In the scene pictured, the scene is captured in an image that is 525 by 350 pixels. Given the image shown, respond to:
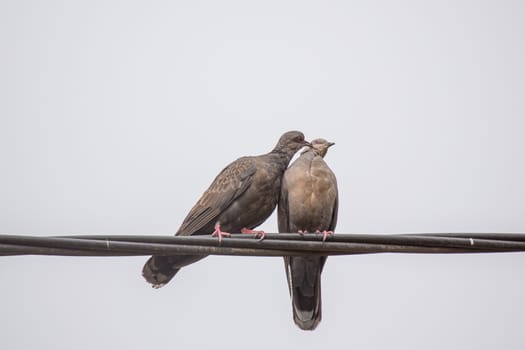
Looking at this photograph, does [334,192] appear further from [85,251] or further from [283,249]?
[85,251]

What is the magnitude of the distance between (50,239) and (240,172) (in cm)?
348

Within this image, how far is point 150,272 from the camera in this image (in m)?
6.84

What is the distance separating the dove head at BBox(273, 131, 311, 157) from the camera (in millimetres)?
7793

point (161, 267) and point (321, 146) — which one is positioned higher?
point (321, 146)

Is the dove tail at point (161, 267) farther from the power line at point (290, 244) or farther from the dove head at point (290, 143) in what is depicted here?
the power line at point (290, 244)

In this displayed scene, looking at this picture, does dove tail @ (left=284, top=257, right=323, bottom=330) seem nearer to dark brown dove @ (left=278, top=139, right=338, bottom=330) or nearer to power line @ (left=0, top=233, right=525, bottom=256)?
dark brown dove @ (left=278, top=139, right=338, bottom=330)

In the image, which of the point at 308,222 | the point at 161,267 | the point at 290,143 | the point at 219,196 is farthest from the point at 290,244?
the point at 290,143

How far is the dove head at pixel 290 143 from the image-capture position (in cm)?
779

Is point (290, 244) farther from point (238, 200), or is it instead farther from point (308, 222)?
point (238, 200)

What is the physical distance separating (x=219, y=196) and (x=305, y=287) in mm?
1121

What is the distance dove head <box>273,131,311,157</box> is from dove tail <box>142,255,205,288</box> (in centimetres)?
153

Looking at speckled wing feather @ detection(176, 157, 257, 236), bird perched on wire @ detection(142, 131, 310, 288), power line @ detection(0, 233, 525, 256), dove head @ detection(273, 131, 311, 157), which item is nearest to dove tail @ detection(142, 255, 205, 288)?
bird perched on wire @ detection(142, 131, 310, 288)

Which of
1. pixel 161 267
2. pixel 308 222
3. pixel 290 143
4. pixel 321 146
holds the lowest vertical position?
pixel 161 267

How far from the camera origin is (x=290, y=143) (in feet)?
25.7
